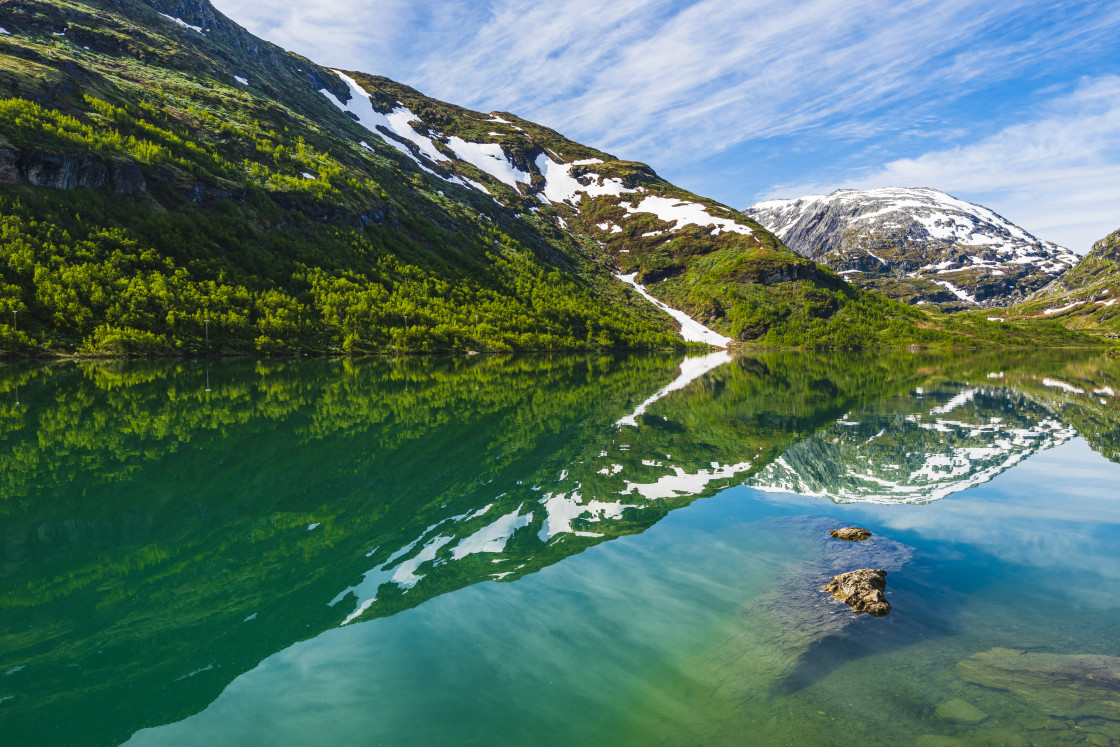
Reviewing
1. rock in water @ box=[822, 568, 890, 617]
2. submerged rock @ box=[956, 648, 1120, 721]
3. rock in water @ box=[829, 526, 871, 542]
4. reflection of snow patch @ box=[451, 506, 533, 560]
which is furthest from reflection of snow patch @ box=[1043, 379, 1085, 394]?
reflection of snow patch @ box=[451, 506, 533, 560]

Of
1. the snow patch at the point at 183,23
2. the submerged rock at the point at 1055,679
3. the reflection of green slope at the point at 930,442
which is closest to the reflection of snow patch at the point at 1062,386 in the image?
the reflection of green slope at the point at 930,442

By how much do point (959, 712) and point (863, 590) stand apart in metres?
3.54

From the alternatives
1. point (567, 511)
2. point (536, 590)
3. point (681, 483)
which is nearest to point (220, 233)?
point (681, 483)

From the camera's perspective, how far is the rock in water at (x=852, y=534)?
14.1 meters

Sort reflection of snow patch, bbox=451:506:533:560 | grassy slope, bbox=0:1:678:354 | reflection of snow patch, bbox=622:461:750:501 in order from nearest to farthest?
reflection of snow patch, bbox=451:506:533:560, reflection of snow patch, bbox=622:461:750:501, grassy slope, bbox=0:1:678:354

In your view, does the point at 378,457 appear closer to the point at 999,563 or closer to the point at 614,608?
the point at 614,608

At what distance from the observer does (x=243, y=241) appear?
104938 mm

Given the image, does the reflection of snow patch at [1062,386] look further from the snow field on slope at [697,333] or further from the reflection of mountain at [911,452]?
the snow field on slope at [697,333]

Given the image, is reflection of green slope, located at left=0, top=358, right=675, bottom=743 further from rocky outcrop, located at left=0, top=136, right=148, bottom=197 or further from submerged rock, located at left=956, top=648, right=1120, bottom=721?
rocky outcrop, located at left=0, top=136, right=148, bottom=197

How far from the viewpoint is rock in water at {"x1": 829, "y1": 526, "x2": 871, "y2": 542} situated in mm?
14094

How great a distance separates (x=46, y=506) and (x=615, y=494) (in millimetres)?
15361

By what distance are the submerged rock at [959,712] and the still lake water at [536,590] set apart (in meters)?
0.06

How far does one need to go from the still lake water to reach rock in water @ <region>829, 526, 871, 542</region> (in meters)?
0.52

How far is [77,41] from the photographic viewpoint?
13812cm
